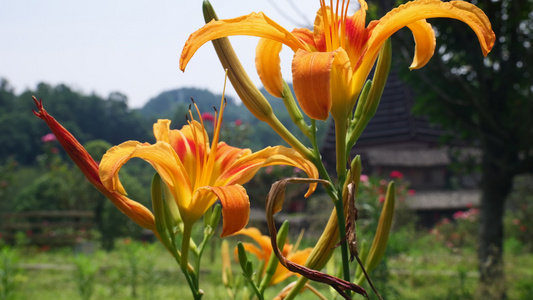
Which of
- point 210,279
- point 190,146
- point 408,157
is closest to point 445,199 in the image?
point 408,157

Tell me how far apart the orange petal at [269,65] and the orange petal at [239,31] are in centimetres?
3

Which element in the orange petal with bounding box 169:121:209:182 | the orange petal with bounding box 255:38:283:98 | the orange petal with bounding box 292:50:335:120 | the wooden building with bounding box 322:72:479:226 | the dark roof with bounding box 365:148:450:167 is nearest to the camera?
the orange petal with bounding box 292:50:335:120

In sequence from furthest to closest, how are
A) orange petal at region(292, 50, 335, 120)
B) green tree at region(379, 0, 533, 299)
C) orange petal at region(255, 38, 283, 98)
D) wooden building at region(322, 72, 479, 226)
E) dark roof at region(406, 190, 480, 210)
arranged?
wooden building at region(322, 72, 479, 226)
dark roof at region(406, 190, 480, 210)
green tree at region(379, 0, 533, 299)
orange petal at region(255, 38, 283, 98)
orange petal at region(292, 50, 335, 120)

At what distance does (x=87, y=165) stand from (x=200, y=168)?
148 millimetres

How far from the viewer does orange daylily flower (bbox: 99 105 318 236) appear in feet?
1.55

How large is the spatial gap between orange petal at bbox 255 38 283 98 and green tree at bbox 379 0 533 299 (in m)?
3.63

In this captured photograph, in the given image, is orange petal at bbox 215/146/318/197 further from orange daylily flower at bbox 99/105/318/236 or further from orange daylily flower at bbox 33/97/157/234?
orange daylily flower at bbox 33/97/157/234

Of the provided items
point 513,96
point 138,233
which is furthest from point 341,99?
point 138,233

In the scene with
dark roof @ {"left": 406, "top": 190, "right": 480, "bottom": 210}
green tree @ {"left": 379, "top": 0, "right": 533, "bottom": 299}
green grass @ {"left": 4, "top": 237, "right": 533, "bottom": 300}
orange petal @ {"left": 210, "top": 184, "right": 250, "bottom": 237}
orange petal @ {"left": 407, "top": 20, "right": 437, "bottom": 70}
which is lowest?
dark roof @ {"left": 406, "top": 190, "right": 480, "bottom": 210}

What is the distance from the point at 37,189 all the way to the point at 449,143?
1034 centimetres

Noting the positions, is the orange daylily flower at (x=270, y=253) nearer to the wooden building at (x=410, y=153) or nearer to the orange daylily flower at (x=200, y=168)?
the orange daylily flower at (x=200, y=168)

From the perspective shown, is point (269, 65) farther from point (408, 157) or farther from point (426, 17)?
point (408, 157)

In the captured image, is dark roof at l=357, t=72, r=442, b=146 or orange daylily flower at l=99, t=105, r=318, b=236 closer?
orange daylily flower at l=99, t=105, r=318, b=236

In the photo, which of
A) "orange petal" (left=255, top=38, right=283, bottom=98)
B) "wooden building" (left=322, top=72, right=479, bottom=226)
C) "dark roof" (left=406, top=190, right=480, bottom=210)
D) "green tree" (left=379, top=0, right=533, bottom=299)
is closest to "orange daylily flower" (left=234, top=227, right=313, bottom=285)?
"orange petal" (left=255, top=38, right=283, bottom=98)
